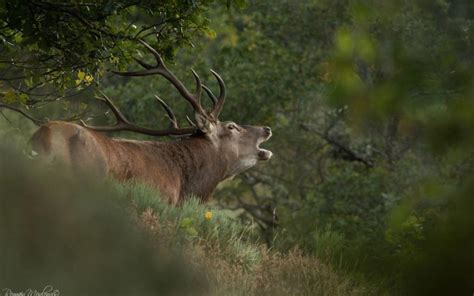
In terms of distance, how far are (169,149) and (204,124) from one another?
0.70 m

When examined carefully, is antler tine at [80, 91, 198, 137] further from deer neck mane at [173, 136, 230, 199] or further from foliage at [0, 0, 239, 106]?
foliage at [0, 0, 239, 106]

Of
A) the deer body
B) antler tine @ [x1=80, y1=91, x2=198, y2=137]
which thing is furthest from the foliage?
antler tine @ [x1=80, y1=91, x2=198, y2=137]

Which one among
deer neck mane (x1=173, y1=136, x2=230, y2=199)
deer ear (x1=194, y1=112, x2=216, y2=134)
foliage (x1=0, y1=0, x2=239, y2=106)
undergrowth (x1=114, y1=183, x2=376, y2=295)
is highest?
foliage (x1=0, y1=0, x2=239, y2=106)

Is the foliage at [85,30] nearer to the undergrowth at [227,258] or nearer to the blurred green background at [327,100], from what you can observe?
the blurred green background at [327,100]

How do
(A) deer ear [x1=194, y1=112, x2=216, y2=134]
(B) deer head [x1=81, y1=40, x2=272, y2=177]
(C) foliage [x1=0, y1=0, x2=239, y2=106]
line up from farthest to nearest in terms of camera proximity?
(A) deer ear [x1=194, y1=112, x2=216, y2=134]
(B) deer head [x1=81, y1=40, x2=272, y2=177]
(C) foliage [x1=0, y1=0, x2=239, y2=106]

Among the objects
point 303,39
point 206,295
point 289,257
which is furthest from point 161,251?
point 303,39

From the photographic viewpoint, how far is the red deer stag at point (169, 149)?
781cm

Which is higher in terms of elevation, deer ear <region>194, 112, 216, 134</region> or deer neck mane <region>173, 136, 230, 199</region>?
deer ear <region>194, 112, 216, 134</region>

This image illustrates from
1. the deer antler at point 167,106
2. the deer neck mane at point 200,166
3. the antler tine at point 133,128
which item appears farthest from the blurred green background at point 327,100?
the deer neck mane at point 200,166

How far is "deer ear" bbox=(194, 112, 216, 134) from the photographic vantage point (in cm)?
1056

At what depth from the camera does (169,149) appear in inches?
400

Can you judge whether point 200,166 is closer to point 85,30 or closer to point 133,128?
point 133,128

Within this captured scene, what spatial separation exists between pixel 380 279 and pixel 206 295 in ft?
7.07

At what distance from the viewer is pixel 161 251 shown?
4.32 meters
